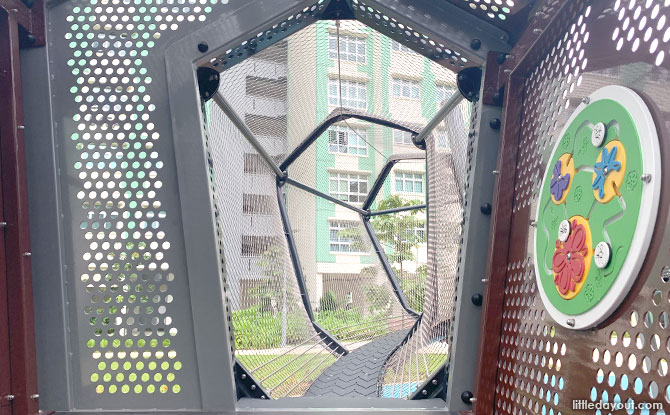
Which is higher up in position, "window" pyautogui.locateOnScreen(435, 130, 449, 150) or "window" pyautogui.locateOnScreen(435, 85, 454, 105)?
"window" pyautogui.locateOnScreen(435, 85, 454, 105)

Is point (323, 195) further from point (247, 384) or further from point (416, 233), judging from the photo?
point (247, 384)

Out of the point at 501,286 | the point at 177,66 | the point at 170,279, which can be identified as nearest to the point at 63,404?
the point at 170,279

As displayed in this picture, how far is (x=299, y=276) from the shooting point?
163 inches

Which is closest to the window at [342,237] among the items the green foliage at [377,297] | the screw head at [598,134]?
the green foliage at [377,297]

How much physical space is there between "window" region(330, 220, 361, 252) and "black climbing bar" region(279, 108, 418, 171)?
2.94 ft

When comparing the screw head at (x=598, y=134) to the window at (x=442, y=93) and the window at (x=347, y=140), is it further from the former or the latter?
the window at (x=347, y=140)

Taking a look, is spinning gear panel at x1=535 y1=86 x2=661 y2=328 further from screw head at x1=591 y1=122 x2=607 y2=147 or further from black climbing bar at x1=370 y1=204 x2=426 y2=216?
black climbing bar at x1=370 y1=204 x2=426 y2=216

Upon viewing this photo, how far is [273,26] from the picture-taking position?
76.5 inches

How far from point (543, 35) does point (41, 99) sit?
1661 mm

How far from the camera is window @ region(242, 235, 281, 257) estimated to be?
321cm

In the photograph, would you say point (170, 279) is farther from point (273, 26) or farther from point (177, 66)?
point (273, 26)

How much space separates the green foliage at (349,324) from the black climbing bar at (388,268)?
1.32 feet

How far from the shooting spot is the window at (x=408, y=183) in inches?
196

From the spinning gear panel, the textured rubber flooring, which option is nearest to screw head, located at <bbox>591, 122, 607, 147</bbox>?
the spinning gear panel
